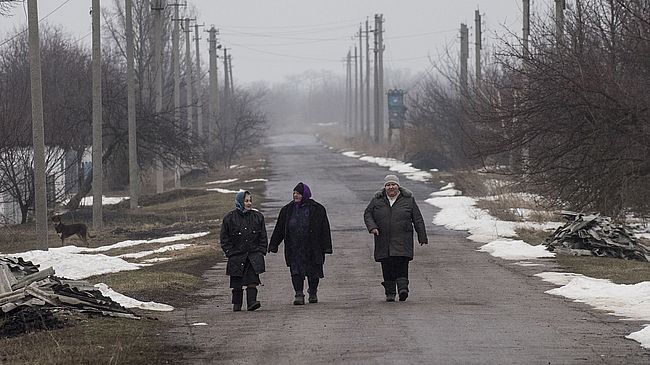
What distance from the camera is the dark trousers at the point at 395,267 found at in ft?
51.9

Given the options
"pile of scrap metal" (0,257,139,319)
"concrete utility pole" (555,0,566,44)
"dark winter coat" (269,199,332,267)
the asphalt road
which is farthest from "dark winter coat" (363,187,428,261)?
"concrete utility pole" (555,0,566,44)

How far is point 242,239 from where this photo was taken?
15.4 m

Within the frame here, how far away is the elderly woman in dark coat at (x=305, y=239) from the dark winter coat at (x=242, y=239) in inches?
19.4

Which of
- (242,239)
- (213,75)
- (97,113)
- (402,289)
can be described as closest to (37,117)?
(97,113)

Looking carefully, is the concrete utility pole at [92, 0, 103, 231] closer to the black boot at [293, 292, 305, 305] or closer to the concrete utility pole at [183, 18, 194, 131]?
the black boot at [293, 292, 305, 305]

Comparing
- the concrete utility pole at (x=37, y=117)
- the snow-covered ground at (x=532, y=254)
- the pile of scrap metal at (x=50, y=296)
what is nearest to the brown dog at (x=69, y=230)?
the concrete utility pole at (x=37, y=117)

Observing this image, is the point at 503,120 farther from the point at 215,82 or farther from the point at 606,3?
the point at 215,82

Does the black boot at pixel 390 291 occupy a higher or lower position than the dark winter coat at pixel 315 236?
lower

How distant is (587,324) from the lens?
1317 cm

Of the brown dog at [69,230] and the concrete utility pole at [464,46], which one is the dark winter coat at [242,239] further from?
the concrete utility pole at [464,46]

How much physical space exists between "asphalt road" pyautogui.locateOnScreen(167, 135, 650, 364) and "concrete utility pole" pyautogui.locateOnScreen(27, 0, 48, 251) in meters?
4.66

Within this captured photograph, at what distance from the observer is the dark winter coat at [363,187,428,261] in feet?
51.7

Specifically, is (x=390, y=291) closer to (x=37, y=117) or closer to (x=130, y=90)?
(x=37, y=117)

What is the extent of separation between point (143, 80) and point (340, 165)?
14500 mm
